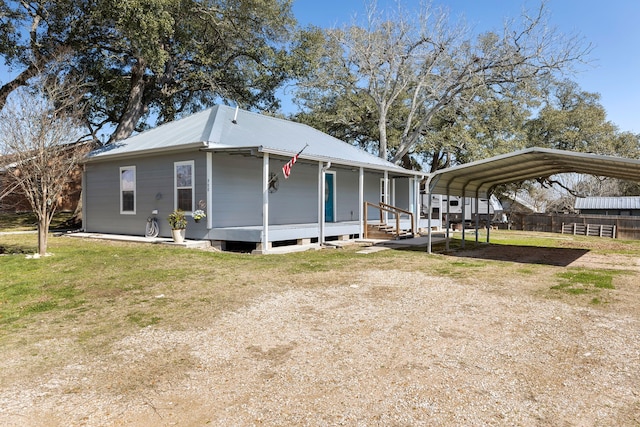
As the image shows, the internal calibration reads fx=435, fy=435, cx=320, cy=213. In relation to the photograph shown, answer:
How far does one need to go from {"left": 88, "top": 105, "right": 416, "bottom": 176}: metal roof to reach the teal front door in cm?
95

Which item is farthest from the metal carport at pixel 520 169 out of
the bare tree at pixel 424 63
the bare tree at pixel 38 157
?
the bare tree at pixel 424 63

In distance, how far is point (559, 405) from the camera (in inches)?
118

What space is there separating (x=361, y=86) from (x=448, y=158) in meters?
8.01

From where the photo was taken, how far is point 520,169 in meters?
12.6

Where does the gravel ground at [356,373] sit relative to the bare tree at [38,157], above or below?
below

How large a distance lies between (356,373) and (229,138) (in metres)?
10.1

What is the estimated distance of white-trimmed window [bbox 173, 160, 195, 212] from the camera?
12133 mm

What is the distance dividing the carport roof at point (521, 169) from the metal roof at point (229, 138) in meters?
3.19

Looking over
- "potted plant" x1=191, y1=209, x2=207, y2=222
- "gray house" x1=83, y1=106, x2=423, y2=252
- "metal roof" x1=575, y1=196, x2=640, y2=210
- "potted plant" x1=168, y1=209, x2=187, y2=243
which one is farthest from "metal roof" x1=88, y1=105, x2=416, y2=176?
"metal roof" x1=575, y1=196, x2=640, y2=210

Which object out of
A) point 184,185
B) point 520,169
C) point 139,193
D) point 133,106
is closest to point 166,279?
point 184,185

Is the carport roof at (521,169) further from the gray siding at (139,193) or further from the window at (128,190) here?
the window at (128,190)

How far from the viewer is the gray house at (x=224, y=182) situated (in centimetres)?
1183

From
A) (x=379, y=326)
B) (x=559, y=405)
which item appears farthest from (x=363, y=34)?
(x=559, y=405)

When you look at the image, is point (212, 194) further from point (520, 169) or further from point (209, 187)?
point (520, 169)
